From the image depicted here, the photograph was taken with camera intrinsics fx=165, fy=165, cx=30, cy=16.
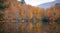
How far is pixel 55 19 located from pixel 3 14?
0.85 meters

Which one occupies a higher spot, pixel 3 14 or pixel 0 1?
pixel 0 1

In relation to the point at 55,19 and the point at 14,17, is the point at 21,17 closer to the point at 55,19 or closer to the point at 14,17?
the point at 14,17

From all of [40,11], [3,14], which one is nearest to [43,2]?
[40,11]

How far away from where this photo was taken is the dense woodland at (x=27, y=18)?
8.77ft

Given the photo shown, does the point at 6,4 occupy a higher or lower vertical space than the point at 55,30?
higher

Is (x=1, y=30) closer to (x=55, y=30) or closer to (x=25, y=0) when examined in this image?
(x=25, y=0)

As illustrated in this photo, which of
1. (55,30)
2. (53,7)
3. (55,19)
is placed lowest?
(55,30)

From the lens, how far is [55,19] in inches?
105

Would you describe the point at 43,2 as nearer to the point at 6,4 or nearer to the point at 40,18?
the point at 40,18

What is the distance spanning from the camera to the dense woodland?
8.77 feet

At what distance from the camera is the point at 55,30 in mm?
2666

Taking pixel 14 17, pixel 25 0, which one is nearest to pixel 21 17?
pixel 14 17

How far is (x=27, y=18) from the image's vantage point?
8.86 ft

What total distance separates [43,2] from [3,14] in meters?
0.69
